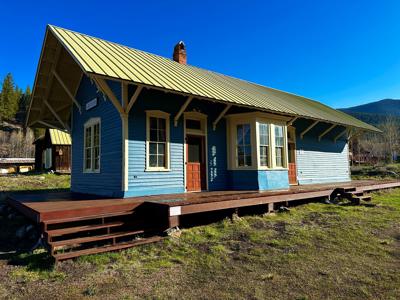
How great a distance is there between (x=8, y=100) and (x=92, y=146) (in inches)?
3112

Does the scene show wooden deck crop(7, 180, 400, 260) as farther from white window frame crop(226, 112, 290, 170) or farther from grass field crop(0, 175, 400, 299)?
white window frame crop(226, 112, 290, 170)

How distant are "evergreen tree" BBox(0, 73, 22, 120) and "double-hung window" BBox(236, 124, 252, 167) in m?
80.6

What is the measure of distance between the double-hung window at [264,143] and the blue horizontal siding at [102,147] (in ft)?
15.3

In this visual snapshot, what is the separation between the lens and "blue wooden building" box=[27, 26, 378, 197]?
28.4ft

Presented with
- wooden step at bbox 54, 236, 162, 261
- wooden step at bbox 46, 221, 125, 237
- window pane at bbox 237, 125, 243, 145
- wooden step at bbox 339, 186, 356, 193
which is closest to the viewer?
wooden step at bbox 54, 236, 162, 261

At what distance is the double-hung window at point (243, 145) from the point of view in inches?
427

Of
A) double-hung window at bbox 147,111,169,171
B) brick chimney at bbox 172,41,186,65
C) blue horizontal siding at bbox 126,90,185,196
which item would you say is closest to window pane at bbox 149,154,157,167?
double-hung window at bbox 147,111,169,171

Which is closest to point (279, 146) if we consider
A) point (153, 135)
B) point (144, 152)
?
point (153, 135)

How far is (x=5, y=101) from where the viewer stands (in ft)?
250

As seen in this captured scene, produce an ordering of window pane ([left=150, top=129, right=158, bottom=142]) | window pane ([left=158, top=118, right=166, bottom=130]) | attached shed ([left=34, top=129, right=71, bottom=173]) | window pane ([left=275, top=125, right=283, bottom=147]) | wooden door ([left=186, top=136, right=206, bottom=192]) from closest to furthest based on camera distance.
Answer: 1. window pane ([left=150, top=129, right=158, bottom=142])
2. window pane ([left=158, top=118, right=166, bottom=130])
3. wooden door ([left=186, top=136, right=206, bottom=192])
4. window pane ([left=275, top=125, right=283, bottom=147])
5. attached shed ([left=34, top=129, right=71, bottom=173])

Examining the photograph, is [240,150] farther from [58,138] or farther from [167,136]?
[58,138]

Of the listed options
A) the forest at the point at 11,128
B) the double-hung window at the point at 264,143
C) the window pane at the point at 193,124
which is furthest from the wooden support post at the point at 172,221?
the forest at the point at 11,128

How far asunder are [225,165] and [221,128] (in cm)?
132

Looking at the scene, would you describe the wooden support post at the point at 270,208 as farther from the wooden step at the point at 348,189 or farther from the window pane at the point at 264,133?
the wooden step at the point at 348,189
